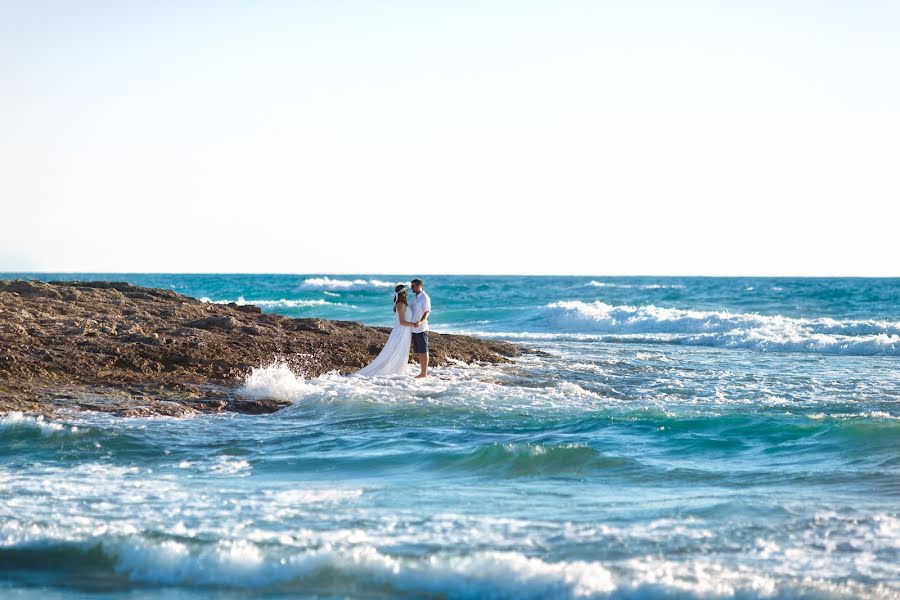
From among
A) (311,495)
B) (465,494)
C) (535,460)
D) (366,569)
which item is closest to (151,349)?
(311,495)

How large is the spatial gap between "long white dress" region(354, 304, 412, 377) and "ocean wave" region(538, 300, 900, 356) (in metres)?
14.1

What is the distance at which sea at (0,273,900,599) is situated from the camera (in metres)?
6.14

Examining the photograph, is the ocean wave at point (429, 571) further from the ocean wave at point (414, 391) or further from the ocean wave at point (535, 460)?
the ocean wave at point (414, 391)

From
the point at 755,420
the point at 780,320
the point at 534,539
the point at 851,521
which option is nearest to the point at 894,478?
the point at 851,521

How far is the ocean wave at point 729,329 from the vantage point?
26.4m

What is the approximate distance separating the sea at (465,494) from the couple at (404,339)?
0.51 m

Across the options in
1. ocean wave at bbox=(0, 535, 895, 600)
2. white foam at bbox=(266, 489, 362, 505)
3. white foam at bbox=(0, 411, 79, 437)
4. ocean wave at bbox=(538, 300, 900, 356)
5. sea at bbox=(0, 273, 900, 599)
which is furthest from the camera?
ocean wave at bbox=(538, 300, 900, 356)

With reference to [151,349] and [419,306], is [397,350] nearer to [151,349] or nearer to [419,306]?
[419,306]

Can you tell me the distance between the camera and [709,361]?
21.3 metres

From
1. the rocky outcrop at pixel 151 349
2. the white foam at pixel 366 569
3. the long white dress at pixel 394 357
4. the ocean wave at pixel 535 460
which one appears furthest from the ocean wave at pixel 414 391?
the white foam at pixel 366 569

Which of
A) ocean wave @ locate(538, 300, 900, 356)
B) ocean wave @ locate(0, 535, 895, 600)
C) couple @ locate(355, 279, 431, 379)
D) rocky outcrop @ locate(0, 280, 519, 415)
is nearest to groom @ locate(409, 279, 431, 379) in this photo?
couple @ locate(355, 279, 431, 379)

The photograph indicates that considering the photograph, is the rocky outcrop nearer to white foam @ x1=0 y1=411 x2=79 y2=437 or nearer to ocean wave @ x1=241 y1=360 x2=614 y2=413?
ocean wave @ x1=241 y1=360 x2=614 y2=413

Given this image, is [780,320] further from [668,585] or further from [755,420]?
[668,585]

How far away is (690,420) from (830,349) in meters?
16.1
